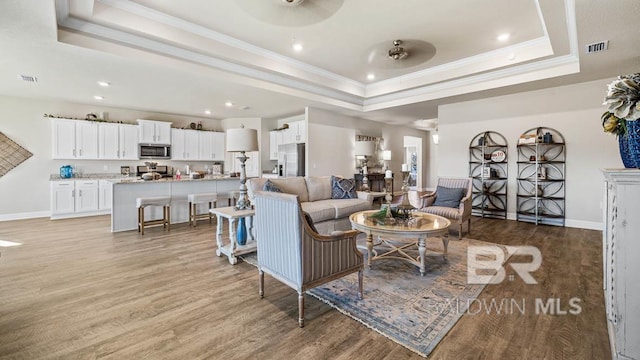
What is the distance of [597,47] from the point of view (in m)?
3.59

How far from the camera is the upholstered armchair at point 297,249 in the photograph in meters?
2.08

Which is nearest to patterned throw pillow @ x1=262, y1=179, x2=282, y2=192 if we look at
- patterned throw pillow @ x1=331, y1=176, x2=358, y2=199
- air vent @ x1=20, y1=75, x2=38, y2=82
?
patterned throw pillow @ x1=331, y1=176, x2=358, y2=199

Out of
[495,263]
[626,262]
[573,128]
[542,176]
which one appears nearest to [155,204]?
[495,263]

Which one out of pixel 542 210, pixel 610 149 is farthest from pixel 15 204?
pixel 610 149

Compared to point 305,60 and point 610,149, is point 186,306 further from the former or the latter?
point 610,149

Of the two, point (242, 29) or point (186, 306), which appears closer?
point (186, 306)

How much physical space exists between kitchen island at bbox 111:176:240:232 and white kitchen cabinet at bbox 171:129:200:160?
102 inches

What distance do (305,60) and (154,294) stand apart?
4.25 m

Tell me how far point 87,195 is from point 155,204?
2789mm

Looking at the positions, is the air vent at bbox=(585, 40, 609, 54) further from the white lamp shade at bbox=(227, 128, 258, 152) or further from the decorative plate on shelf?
the white lamp shade at bbox=(227, 128, 258, 152)

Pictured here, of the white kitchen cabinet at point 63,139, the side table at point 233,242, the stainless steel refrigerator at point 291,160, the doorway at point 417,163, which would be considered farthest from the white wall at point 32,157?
the doorway at point 417,163

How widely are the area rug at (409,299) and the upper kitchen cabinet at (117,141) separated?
18.9ft

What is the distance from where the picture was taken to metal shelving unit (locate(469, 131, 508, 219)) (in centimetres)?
606

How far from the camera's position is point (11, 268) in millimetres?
3227
